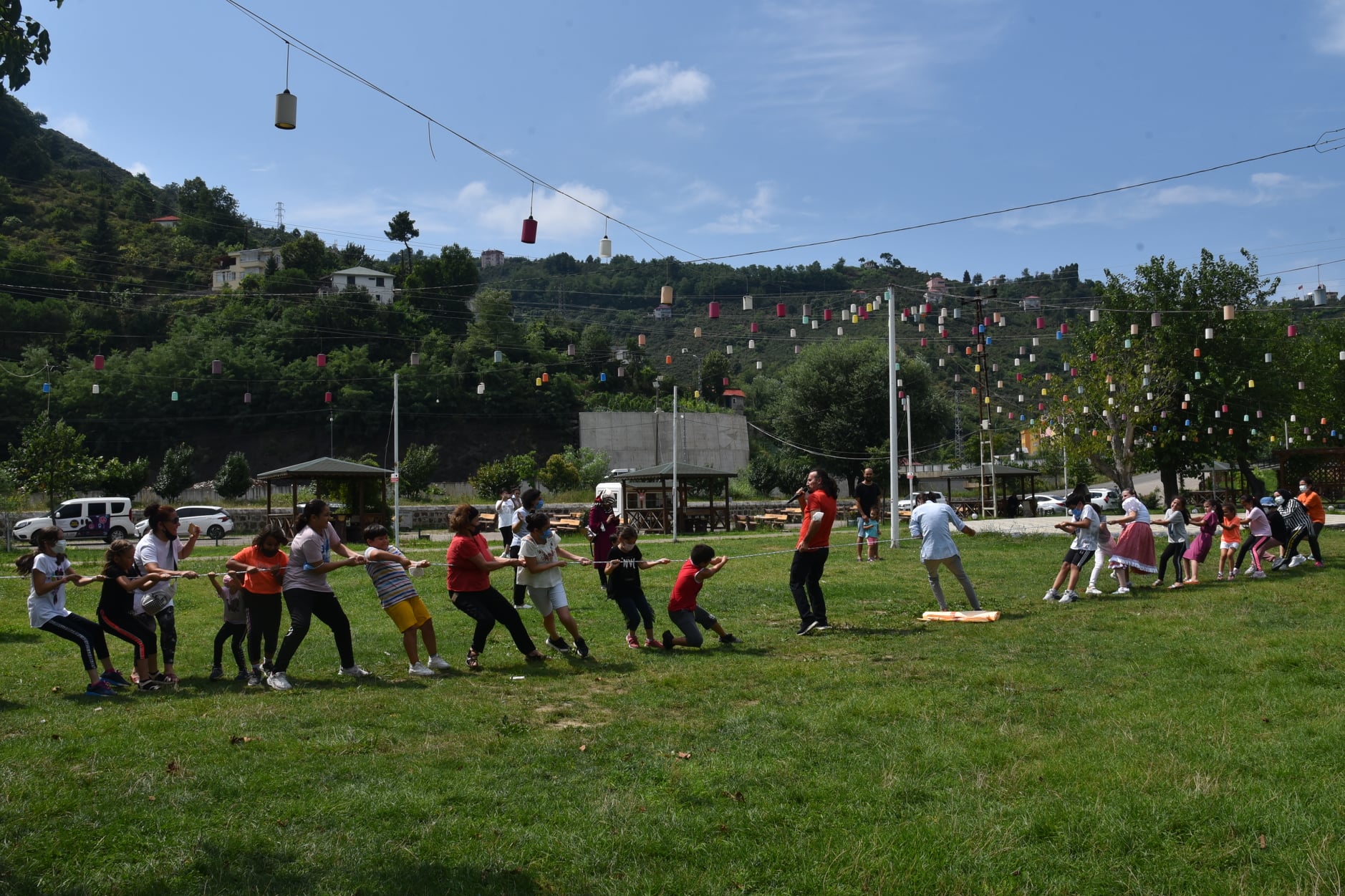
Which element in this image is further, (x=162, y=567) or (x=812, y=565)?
(x=812, y=565)

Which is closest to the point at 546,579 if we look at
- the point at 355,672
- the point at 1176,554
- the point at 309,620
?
the point at 355,672

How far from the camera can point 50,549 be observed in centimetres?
864

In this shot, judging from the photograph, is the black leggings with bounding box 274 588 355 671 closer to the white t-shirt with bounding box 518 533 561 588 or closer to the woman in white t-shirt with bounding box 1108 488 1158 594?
the white t-shirt with bounding box 518 533 561 588

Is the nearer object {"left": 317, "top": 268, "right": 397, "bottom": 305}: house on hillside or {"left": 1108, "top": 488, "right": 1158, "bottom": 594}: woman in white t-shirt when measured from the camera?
{"left": 1108, "top": 488, "right": 1158, "bottom": 594}: woman in white t-shirt

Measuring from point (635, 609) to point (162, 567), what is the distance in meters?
4.38

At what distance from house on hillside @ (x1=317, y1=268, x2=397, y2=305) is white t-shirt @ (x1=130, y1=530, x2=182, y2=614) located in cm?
7915

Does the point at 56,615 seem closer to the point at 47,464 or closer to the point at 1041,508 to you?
the point at 47,464

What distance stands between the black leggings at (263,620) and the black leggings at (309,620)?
5.5 inches

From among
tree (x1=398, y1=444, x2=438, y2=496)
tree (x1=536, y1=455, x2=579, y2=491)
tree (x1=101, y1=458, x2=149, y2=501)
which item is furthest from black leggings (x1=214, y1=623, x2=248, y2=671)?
tree (x1=536, y1=455, x2=579, y2=491)

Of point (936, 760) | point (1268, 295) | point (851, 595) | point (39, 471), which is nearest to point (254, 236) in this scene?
point (39, 471)

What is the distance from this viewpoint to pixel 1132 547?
551 inches

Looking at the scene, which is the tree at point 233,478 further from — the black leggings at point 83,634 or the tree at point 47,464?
the black leggings at point 83,634

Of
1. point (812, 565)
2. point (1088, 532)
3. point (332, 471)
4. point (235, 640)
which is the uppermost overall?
point (332, 471)

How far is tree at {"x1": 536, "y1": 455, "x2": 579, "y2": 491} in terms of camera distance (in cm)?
5606
